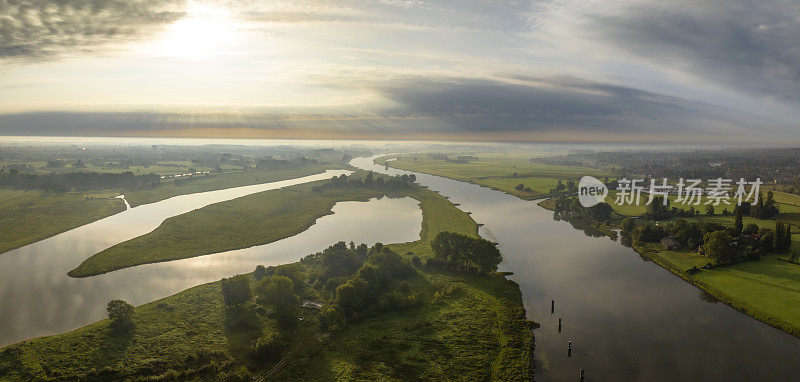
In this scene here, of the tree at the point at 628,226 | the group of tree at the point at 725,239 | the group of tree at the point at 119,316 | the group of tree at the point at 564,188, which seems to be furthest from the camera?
the group of tree at the point at 564,188

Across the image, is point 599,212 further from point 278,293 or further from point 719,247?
point 278,293

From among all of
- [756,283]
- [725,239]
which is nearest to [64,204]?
[756,283]

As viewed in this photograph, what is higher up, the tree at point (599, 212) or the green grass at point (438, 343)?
the tree at point (599, 212)

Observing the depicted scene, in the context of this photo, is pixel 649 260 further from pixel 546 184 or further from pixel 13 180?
pixel 13 180

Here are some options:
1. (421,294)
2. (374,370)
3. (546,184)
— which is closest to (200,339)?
(374,370)

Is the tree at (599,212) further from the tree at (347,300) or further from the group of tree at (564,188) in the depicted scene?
the tree at (347,300)

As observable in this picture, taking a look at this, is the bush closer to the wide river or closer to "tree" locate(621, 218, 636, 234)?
the wide river

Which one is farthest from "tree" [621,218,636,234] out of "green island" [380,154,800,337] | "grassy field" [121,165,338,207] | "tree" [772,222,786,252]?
"grassy field" [121,165,338,207]

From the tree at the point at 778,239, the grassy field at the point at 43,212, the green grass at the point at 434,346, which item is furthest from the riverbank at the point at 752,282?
the grassy field at the point at 43,212
